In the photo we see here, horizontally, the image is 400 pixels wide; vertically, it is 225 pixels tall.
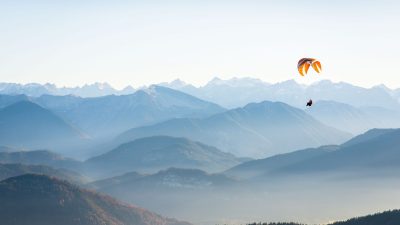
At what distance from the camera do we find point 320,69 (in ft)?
392

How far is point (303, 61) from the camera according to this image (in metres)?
123

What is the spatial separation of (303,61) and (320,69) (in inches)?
199
